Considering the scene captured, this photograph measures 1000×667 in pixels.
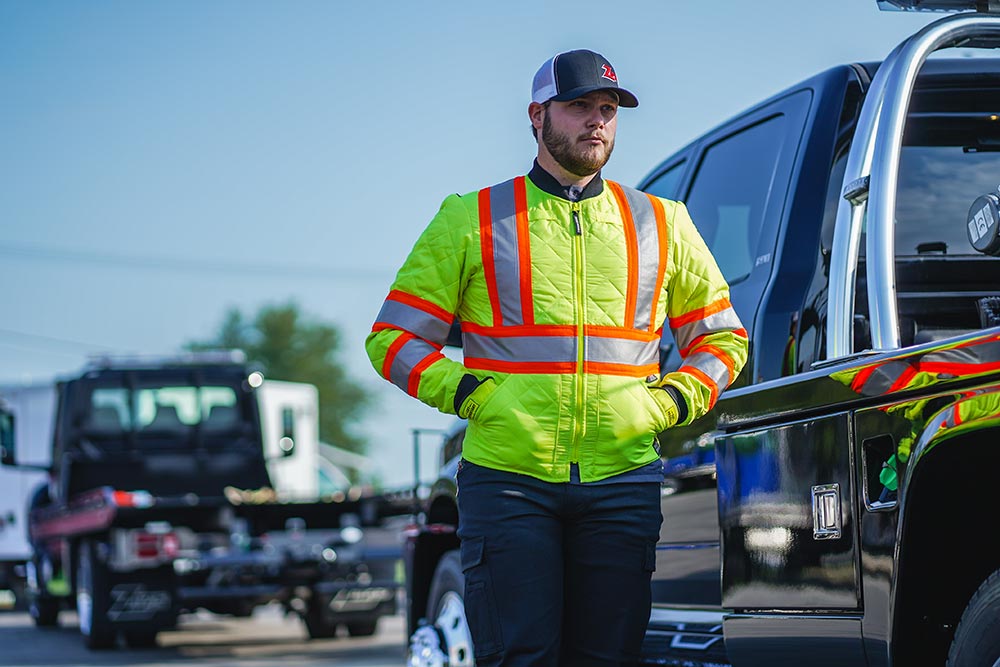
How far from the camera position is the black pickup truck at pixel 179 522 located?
12820 millimetres

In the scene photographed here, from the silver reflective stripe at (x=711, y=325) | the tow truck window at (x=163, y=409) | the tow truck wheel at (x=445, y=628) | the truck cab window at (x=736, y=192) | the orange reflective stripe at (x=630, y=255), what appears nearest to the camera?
the orange reflective stripe at (x=630, y=255)

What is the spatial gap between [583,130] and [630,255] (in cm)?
31

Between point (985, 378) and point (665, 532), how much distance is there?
6.94 ft

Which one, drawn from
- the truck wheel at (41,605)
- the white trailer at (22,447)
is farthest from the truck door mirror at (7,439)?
the white trailer at (22,447)

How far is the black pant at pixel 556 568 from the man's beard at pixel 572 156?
73 cm

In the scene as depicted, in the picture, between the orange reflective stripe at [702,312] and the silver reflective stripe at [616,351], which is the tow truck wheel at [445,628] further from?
the silver reflective stripe at [616,351]

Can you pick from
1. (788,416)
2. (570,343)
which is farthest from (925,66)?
(570,343)

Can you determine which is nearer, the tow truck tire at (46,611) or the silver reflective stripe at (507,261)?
the silver reflective stripe at (507,261)

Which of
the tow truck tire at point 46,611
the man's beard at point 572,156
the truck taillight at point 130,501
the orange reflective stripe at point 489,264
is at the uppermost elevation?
the man's beard at point 572,156

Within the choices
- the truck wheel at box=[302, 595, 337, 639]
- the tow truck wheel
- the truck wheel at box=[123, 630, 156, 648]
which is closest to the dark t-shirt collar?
the tow truck wheel

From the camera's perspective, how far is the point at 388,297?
386 centimetres

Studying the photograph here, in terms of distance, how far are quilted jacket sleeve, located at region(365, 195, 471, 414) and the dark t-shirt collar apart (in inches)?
7.8

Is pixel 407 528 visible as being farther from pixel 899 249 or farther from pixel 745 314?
pixel 899 249

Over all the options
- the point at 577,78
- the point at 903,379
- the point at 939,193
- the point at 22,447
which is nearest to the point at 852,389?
the point at 903,379
